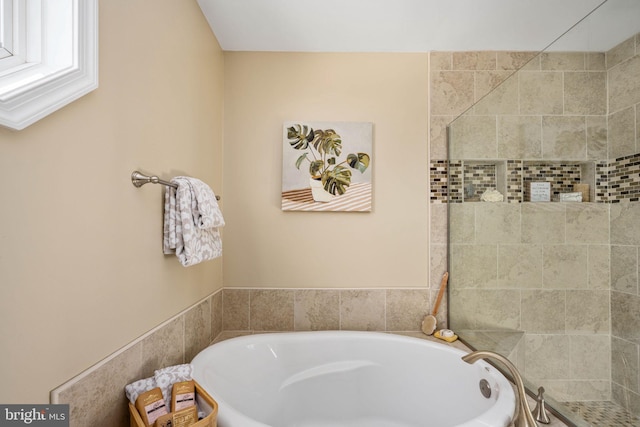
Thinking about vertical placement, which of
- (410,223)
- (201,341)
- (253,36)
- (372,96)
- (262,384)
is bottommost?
(262,384)

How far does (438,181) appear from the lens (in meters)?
2.17

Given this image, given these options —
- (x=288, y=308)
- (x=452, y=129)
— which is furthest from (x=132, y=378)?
(x=452, y=129)

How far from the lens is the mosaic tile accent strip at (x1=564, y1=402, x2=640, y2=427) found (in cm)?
101

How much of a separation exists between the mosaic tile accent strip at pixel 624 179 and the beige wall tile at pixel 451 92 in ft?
4.11

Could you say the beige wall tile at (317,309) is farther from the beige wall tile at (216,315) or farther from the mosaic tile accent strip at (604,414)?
the mosaic tile accent strip at (604,414)

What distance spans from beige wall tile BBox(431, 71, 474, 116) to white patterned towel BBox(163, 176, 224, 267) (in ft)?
5.22

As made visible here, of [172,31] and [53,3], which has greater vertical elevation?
[172,31]

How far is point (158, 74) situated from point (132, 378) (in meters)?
1.11

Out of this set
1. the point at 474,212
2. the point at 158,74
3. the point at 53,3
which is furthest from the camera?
the point at 474,212

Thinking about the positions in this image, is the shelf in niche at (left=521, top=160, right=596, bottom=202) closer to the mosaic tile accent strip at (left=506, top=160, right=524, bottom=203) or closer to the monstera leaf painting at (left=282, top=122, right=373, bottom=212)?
the mosaic tile accent strip at (left=506, top=160, right=524, bottom=203)

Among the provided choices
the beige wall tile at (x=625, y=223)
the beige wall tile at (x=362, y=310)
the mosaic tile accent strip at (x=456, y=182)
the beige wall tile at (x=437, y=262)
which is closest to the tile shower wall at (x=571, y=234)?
the beige wall tile at (x=625, y=223)

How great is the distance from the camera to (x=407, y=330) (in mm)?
2115

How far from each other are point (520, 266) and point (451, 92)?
1.25 meters

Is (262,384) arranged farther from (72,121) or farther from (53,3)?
(53,3)
